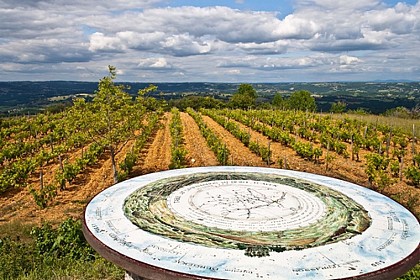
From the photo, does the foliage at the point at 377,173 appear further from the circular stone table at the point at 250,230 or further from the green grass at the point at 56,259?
the circular stone table at the point at 250,230

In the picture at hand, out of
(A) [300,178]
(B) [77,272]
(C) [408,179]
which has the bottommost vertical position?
(C) [408,179]

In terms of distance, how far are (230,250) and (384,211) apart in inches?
107

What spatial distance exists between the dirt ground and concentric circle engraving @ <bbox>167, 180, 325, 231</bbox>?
7597 mm

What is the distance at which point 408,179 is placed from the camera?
16781mm

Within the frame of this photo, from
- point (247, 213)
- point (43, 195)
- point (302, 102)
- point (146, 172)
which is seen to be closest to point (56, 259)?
point (247, 213)

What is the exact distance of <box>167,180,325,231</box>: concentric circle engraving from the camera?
15.6ft

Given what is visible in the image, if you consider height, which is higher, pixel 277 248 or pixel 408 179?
pixel 277 248

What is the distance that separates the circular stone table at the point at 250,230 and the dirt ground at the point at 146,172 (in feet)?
24.9

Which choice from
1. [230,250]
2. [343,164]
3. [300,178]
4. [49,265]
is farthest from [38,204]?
[343,164]

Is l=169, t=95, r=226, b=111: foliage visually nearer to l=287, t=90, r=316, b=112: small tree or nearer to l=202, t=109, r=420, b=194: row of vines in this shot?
l=287, t=90, r=316, b=112: small tree

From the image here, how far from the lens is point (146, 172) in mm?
18000

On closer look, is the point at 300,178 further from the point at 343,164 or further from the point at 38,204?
the point at 343,164

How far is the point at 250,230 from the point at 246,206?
3.05ft

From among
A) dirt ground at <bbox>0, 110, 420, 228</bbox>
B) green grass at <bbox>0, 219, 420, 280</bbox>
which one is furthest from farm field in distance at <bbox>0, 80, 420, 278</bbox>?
green grass at <bbox>0, 219, 420, 280</bbox>
